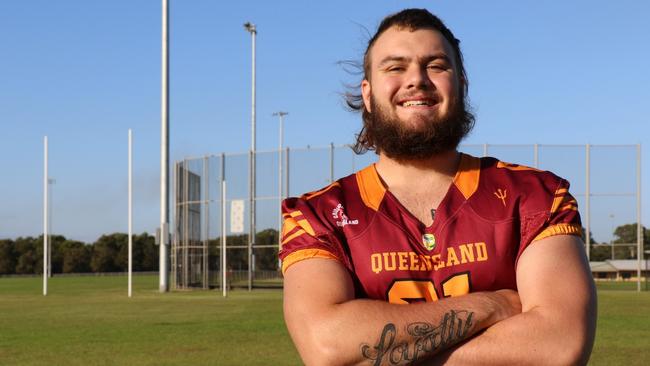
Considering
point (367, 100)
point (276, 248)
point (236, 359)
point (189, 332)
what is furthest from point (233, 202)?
A: point (367, 100)

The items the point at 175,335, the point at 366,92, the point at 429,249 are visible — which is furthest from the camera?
the point at 175,335

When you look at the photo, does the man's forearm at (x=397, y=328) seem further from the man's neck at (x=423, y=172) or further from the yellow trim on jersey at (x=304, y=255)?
the man's neck at (x=423, y=172)

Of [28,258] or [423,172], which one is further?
[28,258]

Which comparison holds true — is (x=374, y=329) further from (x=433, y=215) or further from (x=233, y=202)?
(x=233, y=202)

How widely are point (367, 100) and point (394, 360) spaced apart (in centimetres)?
108

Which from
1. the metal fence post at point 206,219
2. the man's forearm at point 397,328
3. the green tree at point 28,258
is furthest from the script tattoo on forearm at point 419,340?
the green tree at point 28,258

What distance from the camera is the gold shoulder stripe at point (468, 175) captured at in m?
3.37

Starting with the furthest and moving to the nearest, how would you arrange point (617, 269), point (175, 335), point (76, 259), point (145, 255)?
1. point (76, 259)
2. point (145, 255)
3. point (617, 269)
4. point (175, 335)

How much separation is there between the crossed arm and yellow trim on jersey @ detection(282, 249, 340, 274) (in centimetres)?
4

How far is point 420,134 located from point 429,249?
1.42 feet

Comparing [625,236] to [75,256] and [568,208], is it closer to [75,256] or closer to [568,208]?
[568,208]

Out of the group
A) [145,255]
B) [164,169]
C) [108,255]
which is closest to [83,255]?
[108,255]

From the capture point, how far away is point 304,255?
3.33 meters

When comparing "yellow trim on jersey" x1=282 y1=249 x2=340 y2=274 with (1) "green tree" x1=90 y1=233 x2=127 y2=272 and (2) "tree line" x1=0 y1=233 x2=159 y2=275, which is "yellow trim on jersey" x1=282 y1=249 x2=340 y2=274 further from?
(1) "green tree" x1=90 y1=233 x2=127 y2=272
